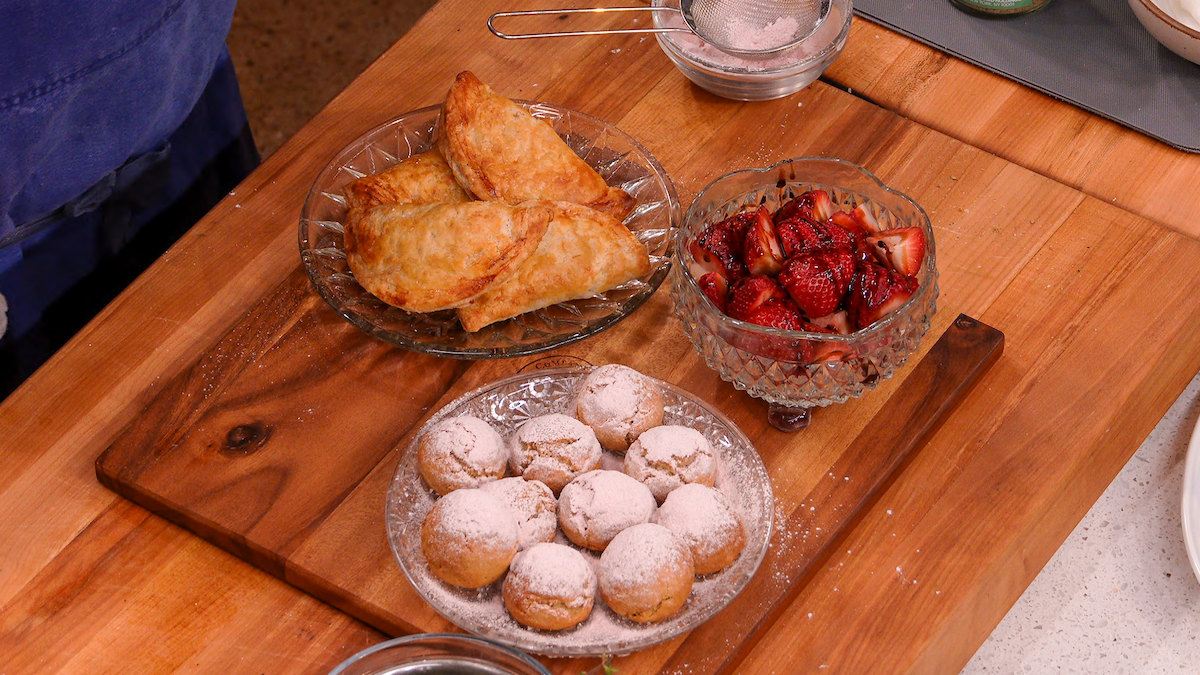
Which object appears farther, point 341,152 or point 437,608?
point 341,152

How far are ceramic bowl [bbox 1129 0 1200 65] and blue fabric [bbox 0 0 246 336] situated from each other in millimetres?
1103

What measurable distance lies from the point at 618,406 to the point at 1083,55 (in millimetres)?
832

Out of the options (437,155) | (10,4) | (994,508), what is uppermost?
(10,4)

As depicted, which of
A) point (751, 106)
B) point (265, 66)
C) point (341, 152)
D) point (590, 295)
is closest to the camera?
point (590, 295)

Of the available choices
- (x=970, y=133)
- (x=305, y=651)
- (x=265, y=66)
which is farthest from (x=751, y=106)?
(x=265, y=66)

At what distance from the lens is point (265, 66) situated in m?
2.79

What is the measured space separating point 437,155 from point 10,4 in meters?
0.43

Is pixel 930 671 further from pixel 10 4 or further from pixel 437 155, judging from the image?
pixel 10 4

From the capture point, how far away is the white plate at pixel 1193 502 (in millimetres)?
1172

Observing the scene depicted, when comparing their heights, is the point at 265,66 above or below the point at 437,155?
below

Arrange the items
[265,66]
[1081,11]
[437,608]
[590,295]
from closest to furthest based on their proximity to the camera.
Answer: [437,608] < [590,295] < [1081,11] < [265,66]

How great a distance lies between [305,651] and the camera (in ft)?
3.24

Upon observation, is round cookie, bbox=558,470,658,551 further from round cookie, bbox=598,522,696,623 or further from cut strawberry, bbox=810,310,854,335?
cut strawberry, bbox=810,310,854,335

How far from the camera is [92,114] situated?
130 centimetres
